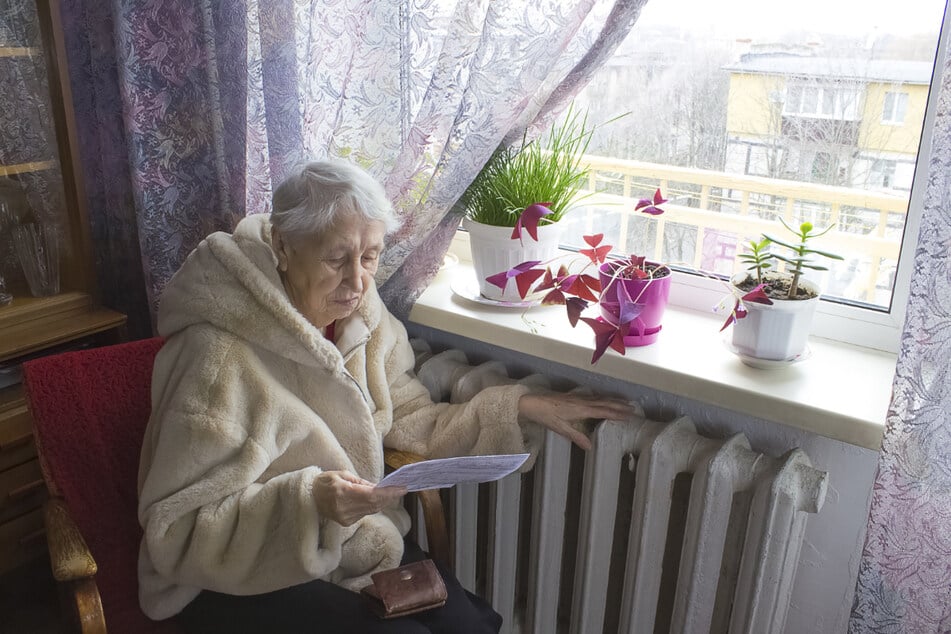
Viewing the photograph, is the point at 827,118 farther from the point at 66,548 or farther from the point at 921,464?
the point at 66,548

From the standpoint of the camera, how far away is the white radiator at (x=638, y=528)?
1.37 meters

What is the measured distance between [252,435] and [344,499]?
8.0 inches

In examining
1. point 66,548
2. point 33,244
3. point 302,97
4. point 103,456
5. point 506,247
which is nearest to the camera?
point 66,548

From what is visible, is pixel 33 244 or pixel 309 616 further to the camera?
pixel 33 244

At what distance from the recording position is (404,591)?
1365mm

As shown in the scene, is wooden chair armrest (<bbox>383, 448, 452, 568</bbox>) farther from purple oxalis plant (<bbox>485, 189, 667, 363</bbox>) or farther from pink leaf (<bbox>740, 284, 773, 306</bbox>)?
pink leaf (<bbox>740, 284, 773, 306</bbox>)

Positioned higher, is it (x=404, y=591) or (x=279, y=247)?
(x=279, y=247)

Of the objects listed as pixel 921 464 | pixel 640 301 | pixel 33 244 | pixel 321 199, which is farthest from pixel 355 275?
pixel 33 244

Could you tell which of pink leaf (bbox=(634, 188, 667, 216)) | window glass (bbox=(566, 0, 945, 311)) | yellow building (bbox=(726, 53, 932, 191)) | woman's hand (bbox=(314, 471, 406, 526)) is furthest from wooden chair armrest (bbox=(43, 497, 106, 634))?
yellow building (bbox=(726, 53, 932, 191))

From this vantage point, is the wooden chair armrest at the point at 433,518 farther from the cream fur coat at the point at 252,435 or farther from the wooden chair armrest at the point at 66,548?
the wooden chair armrest at the point at 66,548

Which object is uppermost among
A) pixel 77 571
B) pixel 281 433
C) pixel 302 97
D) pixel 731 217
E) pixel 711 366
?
pixel 302 97

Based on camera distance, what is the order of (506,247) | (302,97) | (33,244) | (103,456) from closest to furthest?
(103,456), (506,247), (302,97), (33,244)

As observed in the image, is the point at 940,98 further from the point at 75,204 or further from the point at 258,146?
the point at 75,204

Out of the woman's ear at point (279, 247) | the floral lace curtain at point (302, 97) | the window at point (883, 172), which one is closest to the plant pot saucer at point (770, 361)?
the window at point (883, 172)
